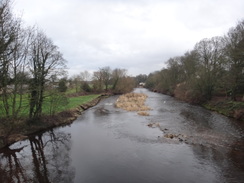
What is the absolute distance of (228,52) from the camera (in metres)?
26.8

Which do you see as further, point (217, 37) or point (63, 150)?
point (217, 37)

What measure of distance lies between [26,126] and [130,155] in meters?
11.9

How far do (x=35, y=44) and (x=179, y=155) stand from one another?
18.2 m

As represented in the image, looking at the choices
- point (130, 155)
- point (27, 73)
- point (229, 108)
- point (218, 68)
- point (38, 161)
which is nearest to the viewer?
point (38, 161)

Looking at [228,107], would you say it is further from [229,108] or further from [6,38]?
[6,38]

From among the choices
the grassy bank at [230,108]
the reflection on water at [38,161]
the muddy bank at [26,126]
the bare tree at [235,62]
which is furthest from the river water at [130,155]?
the bare tree at [235,62]

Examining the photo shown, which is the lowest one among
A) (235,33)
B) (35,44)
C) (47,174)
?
(47,174)

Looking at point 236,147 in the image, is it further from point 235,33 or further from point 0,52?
point 235,33

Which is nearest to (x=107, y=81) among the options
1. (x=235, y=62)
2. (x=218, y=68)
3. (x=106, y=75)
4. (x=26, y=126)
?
(x=106, y=75)

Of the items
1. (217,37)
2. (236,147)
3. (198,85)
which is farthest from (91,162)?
(217,37)

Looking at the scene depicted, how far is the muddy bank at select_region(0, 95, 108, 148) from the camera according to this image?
14.7 m

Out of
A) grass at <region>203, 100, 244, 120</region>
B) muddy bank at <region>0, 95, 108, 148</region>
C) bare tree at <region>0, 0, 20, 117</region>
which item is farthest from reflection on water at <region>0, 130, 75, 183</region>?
grass at <region>203, 100, 244, 120</region>

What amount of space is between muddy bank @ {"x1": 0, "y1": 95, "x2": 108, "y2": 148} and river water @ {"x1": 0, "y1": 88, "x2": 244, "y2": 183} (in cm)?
86

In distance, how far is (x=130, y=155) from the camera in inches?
487
